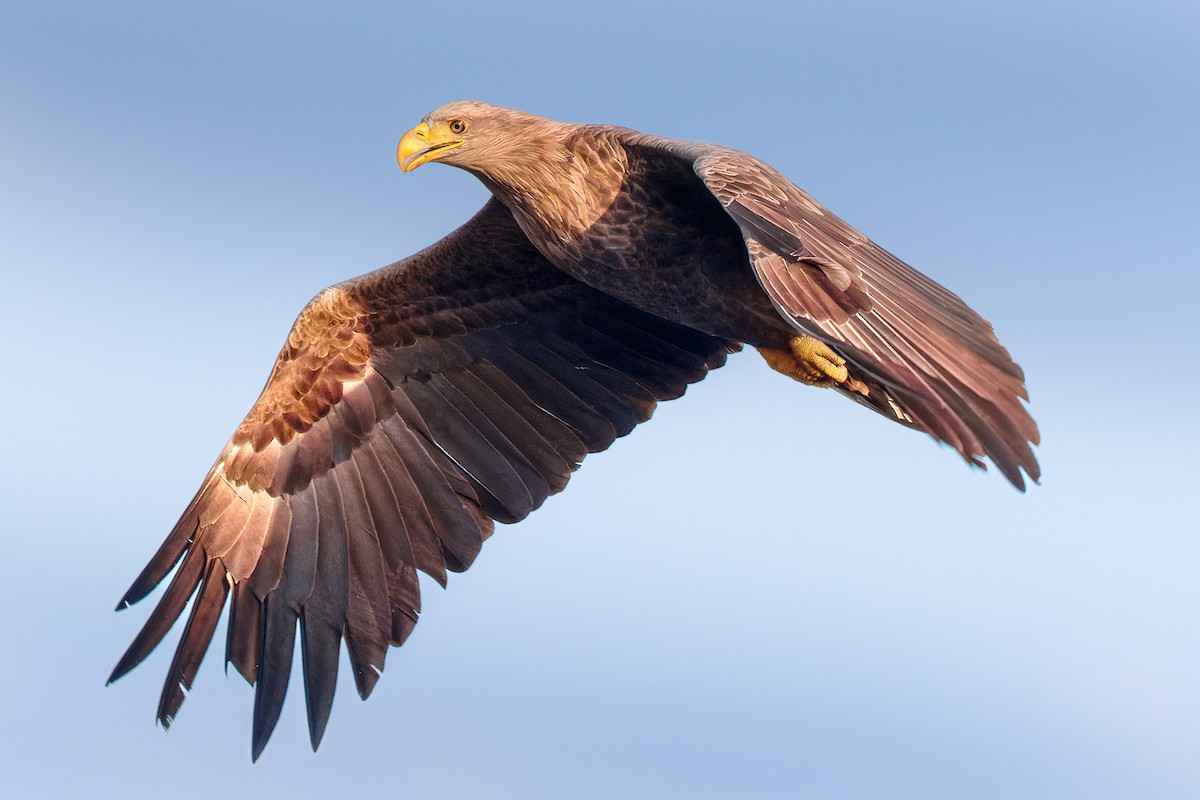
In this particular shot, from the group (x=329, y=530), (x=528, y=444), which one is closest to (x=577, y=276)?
(x=528, y=444)

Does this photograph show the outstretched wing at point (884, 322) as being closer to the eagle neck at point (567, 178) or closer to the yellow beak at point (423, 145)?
the eagle neck at point (567, 178)

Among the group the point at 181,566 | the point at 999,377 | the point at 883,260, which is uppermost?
the point at 883,260

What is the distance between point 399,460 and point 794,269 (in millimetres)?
3794

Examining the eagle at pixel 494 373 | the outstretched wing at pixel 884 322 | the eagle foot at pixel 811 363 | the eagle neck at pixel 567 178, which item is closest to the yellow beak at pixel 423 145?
the eagle at pixel 494 373

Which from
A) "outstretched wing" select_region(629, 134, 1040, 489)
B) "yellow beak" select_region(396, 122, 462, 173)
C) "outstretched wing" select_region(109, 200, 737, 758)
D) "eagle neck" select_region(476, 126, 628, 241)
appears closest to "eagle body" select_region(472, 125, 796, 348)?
"eagle neck" select_region(476, 126, 628, 241)

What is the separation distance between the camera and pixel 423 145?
7.84 metres

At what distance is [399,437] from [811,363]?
9.05 ft

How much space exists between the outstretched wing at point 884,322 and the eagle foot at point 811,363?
985mm

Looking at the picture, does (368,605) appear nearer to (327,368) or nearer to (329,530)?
(329,530)

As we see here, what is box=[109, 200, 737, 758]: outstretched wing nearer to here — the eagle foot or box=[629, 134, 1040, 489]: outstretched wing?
the eagle foot

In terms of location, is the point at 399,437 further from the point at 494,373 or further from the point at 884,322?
the point at 884,322

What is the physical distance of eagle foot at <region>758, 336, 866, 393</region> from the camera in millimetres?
7879

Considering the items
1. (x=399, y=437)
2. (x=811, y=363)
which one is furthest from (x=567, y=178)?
(x=399, y=437)

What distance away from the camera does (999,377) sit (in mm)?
6621
